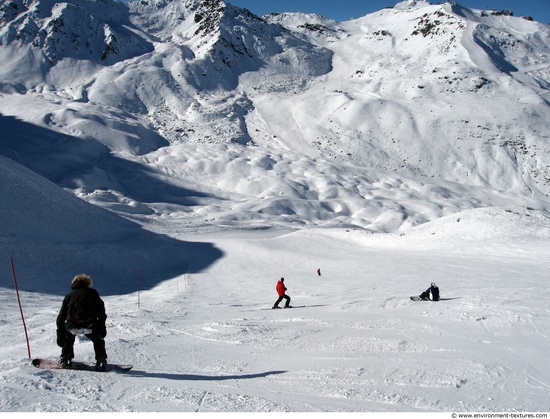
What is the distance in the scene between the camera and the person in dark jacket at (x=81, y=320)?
20.6 ft

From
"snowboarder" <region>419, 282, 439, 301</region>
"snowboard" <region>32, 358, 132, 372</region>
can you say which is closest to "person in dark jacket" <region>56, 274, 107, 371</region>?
"snowboard" <region>32, 358, 132, 372</region>

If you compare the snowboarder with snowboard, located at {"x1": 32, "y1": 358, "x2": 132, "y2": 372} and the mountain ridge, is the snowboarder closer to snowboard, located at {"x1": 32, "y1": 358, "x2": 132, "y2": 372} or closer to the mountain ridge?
snowboard, located at {"x1": 32, "y1": 358, "x2": 132, "y2": 372}

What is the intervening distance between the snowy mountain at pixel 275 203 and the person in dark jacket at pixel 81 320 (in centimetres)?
34

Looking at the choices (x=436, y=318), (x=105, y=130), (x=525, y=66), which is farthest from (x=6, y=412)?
(x=525, y=66)

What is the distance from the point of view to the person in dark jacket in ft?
20.6

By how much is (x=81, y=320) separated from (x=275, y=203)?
62896mm

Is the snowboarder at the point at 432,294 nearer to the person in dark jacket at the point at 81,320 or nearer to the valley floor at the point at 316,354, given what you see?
the valley floor at the point at 316,354

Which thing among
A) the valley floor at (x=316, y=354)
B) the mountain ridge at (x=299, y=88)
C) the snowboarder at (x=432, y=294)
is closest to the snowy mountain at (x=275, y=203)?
the valley floor at (x=316, y=354)

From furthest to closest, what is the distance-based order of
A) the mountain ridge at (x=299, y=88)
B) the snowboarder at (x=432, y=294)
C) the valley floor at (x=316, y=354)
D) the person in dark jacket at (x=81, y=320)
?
the mountain ridge at (x=299, y=88) < the snowboarder at (x=432, y=294) < the person in dark jacket at (x=81, y=320) < the valley floor at (x=316, y=354)

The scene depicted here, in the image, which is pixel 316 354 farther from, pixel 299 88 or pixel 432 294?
pixel 299 88

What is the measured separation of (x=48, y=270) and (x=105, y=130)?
75.8 metres

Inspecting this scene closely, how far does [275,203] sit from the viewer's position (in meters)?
69.1

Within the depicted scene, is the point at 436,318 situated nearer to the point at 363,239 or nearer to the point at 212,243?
the point at 363,239

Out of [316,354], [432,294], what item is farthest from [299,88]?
[316,354]
